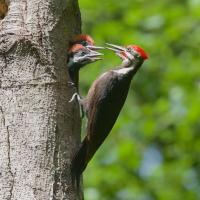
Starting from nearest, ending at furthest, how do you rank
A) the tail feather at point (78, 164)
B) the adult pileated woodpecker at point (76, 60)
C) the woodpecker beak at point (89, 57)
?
the tail feather at point (78, 164) → the adult pileated woodpecker at point (76, 60) → the woodpecker beak at point (89, 57)

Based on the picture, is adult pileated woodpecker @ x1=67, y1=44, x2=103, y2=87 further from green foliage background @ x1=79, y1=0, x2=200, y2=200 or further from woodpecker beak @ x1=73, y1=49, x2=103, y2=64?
green foliage background @ x1=79, y1=0, x2=200, y2=200

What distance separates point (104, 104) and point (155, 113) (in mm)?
4173

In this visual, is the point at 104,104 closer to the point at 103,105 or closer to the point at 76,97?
the point at 103,105

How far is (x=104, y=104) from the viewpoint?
489 cm

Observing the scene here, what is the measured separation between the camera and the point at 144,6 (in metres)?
9.41

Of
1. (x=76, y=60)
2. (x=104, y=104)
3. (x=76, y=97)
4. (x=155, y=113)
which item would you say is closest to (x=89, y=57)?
(x=76, y=60)

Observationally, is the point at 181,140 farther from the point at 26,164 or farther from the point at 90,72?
the point at 26,164

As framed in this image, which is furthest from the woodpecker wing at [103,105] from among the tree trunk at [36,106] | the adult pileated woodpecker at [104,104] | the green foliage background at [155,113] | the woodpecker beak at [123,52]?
the green foliage background at [155,113]

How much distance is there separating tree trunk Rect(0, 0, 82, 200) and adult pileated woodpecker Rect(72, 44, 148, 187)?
73 mm

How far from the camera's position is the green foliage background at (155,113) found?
28.8 ft

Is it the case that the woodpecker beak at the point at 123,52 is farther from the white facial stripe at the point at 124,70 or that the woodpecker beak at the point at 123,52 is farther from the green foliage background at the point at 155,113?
the green foliage background at the point at 155,113

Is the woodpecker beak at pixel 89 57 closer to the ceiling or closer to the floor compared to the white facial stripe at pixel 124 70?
closer to the ceiling

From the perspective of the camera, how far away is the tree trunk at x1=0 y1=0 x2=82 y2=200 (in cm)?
421

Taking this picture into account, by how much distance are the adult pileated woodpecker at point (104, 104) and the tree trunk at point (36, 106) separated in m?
0.07
